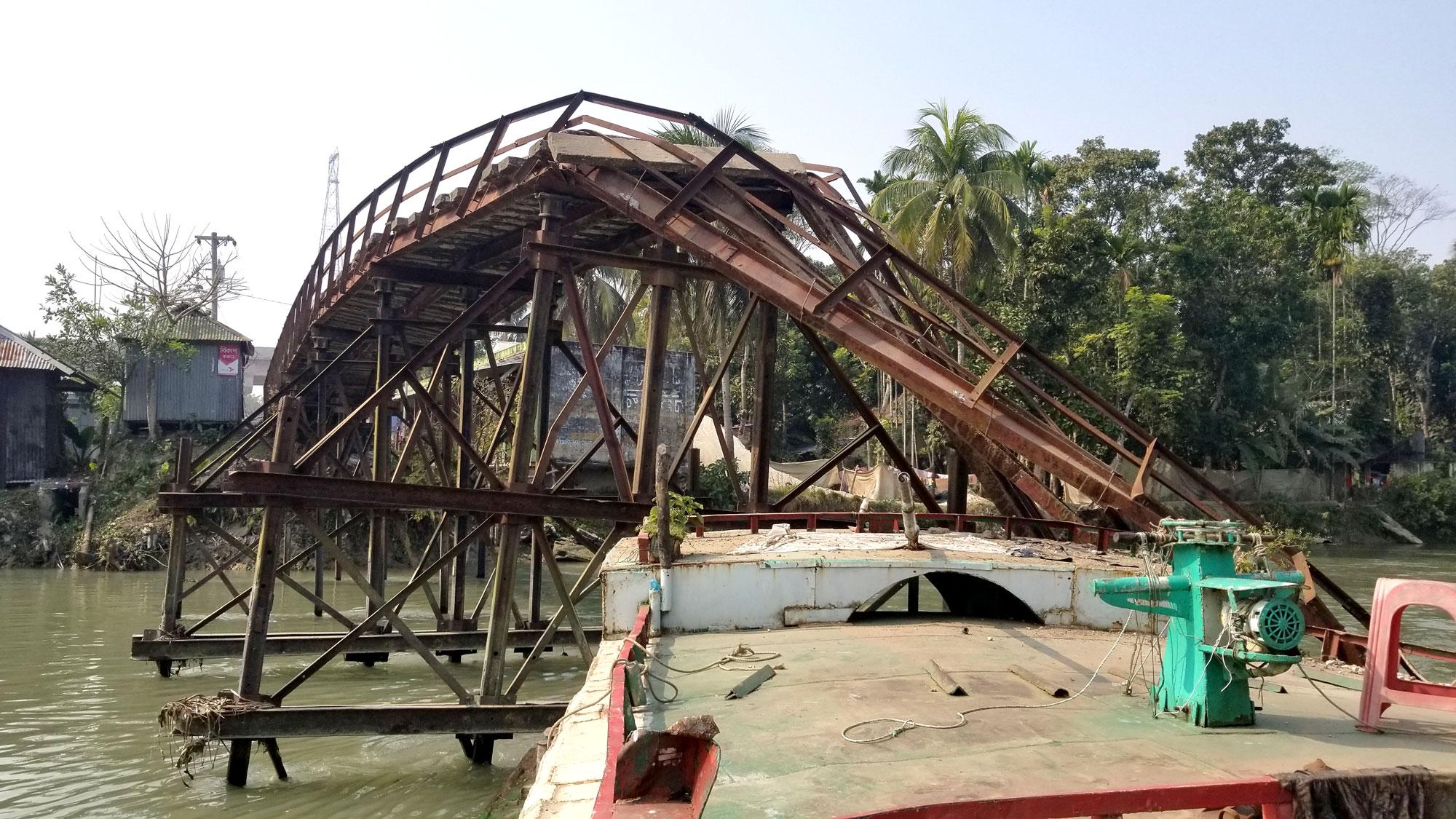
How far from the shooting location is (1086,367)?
31.0m

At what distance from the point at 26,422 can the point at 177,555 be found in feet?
80.6

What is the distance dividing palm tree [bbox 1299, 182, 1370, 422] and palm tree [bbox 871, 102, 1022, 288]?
18.3 meters

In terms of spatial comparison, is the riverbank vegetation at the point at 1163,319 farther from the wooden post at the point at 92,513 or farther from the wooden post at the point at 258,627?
the wooden post at the point at 258,627

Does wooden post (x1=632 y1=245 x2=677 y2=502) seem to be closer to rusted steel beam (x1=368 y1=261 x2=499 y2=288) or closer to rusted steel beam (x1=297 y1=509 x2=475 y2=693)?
rusted steel beam (x1=297 y1=509 x2=475 y2=693)

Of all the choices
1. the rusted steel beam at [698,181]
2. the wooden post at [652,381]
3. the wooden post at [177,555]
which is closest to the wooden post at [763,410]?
the wooden post at [652,381]

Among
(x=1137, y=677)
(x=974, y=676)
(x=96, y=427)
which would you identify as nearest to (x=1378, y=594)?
(x=1137, y=677)

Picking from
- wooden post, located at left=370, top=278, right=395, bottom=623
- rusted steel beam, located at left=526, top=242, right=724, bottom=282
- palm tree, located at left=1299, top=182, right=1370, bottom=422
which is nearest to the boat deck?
rusted steel beam, located at left=526, top=242, right=724, bottom=282

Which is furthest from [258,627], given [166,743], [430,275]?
[430,275]

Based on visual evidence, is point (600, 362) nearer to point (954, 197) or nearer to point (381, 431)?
point (381, 431)

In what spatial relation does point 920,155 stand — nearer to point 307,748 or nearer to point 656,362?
point 656,362

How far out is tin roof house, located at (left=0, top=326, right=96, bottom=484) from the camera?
34.2m

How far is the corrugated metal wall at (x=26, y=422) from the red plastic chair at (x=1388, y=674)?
38758mm

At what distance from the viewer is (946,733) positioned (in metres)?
5.18

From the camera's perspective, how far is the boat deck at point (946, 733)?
4.39 m
